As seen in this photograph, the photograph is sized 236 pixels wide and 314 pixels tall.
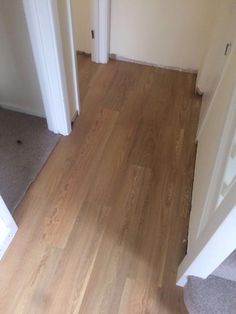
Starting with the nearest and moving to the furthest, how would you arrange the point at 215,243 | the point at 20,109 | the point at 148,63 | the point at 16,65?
the point at 215,243 < the point at 16,65 < the point at 20,109 < the point at 148,63

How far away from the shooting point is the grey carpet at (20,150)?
151 centimetres

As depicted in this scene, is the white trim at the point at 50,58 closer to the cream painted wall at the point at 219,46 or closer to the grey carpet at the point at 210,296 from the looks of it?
the cream painted wall at the point at 219,46

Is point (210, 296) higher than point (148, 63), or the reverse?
point (148, 63)

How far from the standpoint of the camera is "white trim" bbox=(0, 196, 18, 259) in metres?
1.23

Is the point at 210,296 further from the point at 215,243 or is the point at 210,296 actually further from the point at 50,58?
the point at 50,58

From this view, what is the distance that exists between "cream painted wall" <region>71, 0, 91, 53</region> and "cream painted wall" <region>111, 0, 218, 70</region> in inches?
7.8

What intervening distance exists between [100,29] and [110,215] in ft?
4.82

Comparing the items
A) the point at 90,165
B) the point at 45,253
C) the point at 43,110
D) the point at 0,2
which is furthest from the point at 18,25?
the point at 45,253

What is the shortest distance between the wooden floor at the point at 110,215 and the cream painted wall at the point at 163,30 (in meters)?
0.40

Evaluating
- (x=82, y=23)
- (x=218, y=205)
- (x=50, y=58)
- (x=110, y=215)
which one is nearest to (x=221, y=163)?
(x=218, y=205)

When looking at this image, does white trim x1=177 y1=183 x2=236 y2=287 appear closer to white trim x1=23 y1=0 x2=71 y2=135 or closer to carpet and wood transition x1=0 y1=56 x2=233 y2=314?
carpet and wood transition x1=0 y1=56 x2=233 y2=314

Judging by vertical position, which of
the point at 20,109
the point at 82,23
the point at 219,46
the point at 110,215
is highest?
the point at 219,46

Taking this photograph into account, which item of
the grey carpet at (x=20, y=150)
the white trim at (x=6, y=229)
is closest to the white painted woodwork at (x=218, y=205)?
the white trim at (x=6, y=229)

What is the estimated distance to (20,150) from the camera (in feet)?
5.51
